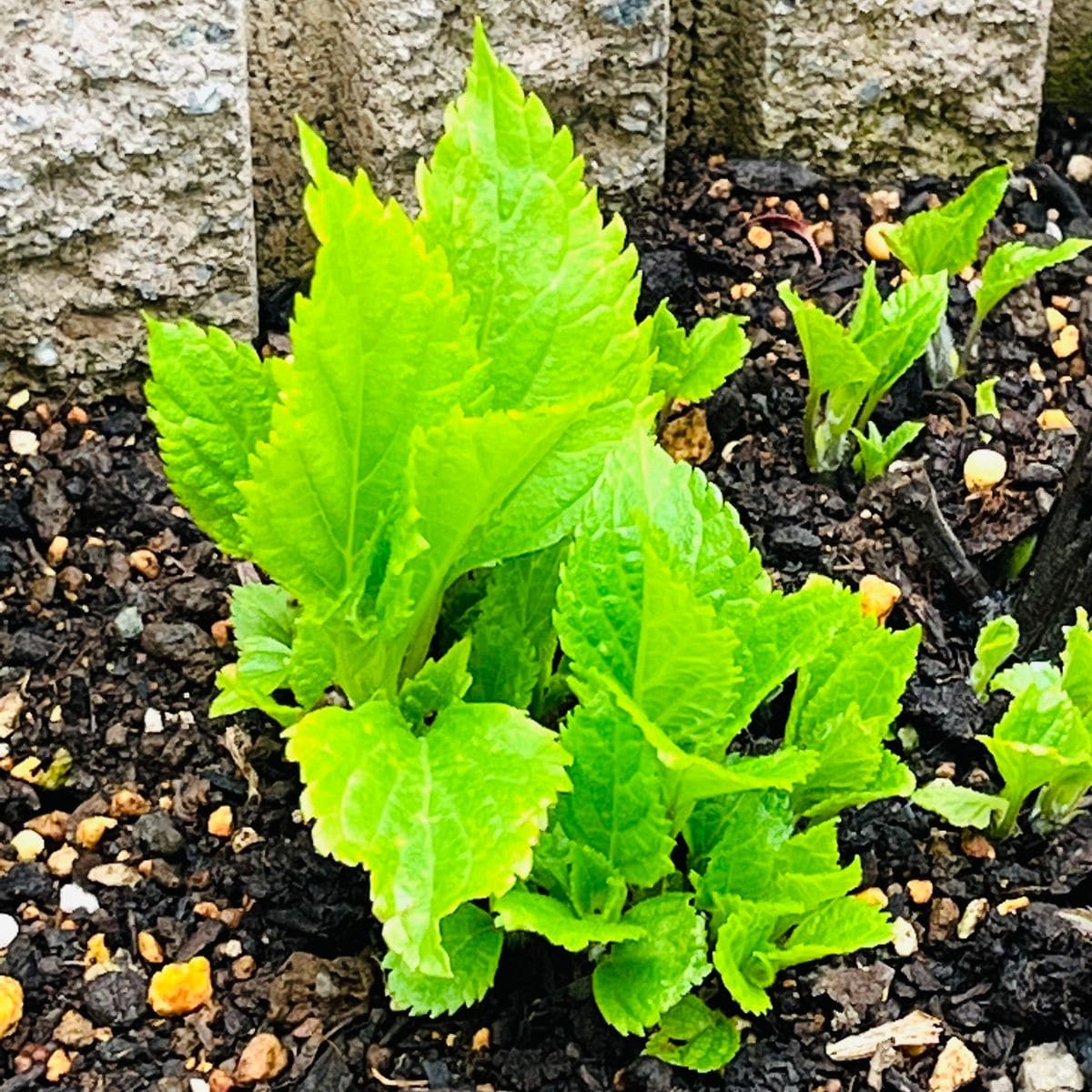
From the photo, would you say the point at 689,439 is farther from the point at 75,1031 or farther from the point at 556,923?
the point at 75,1031

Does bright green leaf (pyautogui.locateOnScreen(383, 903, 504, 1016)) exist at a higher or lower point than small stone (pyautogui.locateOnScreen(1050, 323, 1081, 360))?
lower

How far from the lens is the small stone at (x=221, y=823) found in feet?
4.68

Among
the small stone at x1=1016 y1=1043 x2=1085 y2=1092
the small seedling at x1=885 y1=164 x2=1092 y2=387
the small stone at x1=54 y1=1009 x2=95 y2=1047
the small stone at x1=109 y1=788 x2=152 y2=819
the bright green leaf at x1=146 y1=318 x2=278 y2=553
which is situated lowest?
the small stone at x1=54 y1=1009 x2=95 y2=1047

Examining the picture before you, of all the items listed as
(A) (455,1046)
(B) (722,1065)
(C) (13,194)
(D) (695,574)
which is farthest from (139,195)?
(B) (722,1065)

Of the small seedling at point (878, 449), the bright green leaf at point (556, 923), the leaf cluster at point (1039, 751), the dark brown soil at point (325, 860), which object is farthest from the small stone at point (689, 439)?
the bright green leaf at point (556, 923)

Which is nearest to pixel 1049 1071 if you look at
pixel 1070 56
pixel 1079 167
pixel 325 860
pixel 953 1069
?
pixel 953 1069

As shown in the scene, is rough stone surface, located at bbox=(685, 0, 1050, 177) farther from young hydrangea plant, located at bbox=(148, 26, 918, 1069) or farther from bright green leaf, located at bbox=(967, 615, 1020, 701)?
young hydrangea plant, located at bbox=(148, 26, 918, 1069)

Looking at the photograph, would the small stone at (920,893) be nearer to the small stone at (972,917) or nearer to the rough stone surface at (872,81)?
the small stone at (972,917)

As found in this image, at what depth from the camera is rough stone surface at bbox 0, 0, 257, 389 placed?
1.57m

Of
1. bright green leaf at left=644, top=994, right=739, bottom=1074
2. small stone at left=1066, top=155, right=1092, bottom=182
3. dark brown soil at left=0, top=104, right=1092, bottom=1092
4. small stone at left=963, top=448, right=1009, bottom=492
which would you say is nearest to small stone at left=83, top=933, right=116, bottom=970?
dark brown soil at left=0, top=104, right=1092, bottom=1092

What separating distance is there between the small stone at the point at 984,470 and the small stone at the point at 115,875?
89 cm

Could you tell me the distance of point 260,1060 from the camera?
1.28 metres

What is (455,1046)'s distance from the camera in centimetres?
130

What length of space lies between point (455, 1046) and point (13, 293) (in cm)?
86
